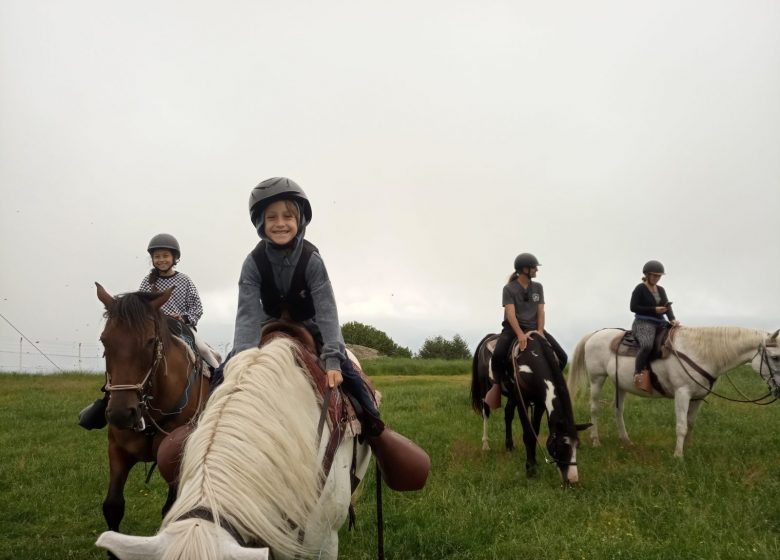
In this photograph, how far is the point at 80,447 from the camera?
9156 millimetres

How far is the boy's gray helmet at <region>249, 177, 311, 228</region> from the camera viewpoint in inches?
124

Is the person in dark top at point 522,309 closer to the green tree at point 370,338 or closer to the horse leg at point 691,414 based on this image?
the horse leg at point 691,414

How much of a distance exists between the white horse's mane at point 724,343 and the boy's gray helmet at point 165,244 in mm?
7386

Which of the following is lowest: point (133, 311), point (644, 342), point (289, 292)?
point (644, 342)

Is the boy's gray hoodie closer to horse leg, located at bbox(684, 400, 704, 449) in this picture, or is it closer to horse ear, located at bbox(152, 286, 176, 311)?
horse ear, located at bbox(152, 286, 176, 311)

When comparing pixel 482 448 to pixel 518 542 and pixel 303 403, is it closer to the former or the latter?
pixel 518 542

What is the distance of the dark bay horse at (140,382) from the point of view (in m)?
3.65

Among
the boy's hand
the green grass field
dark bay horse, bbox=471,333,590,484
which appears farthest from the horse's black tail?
the boy's hand

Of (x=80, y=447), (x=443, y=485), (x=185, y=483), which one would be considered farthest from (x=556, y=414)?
(x=80, y=447)

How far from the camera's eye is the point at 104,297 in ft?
13.3

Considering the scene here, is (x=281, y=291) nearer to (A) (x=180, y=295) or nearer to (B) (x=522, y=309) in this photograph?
(A) (x=180, y=295)

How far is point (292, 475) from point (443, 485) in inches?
191

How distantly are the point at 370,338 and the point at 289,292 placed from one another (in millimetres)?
46753

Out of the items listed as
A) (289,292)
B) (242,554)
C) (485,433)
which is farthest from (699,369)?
(242,554)
